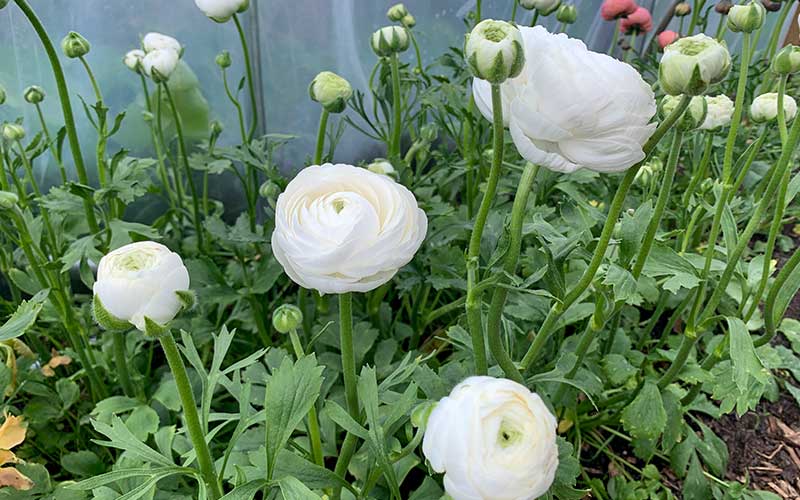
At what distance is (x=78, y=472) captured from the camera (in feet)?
2.64

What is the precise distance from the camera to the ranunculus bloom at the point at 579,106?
38cm

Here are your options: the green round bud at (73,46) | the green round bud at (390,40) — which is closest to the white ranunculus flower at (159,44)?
the green round bud at (73,46)

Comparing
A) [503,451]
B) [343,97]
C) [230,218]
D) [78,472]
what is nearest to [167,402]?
[78,472]

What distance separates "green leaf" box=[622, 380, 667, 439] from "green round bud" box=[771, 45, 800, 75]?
0.38 metres

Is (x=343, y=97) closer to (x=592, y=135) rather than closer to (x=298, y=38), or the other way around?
(x=592, y=135)

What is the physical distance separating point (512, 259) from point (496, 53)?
173 mm

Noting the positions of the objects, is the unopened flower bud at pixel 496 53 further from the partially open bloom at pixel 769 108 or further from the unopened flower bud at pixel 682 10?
the unopened flower bud at pixel 682 10

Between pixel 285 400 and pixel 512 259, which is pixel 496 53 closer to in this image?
pixel 512 259

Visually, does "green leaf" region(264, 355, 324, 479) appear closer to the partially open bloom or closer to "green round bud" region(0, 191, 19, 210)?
"green round bud" region(0, 191, 19, 210)

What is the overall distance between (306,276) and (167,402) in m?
0.47

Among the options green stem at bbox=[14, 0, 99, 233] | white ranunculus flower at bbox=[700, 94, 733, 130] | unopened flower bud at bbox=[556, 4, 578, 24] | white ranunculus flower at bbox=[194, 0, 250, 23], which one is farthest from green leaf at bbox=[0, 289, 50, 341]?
unopened flower bud at bbox=[556, 4, 578, 24]

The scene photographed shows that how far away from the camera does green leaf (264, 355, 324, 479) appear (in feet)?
1.59

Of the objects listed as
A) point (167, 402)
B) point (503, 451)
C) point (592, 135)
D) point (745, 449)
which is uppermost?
point (592, 135)

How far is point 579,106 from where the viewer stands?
0.38m
